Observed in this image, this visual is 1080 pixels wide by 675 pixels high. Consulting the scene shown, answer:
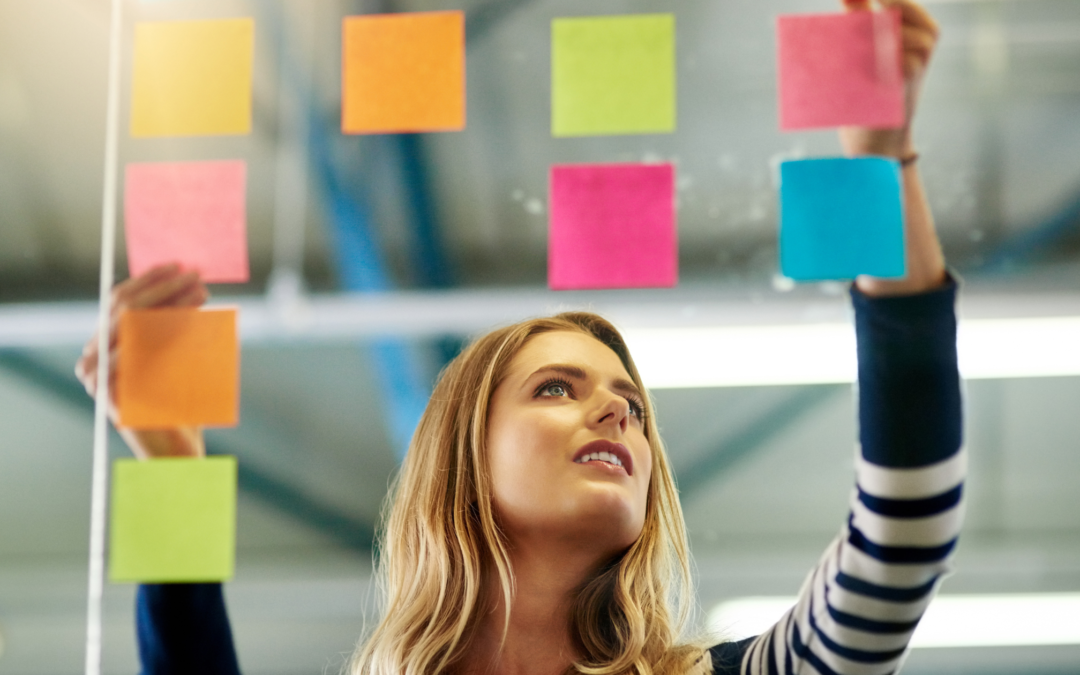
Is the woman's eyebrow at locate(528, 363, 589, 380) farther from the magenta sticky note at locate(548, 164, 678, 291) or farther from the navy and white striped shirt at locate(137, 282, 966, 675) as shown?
the navy and white striped shirt at locate(137, 282, 966, 675)

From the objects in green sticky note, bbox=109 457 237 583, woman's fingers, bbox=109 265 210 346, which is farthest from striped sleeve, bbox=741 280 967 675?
woman's fingers, bbox=109 265 210 346

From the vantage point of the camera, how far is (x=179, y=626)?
958 mm

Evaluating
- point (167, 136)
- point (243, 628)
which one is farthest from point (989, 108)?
point (243, 628)

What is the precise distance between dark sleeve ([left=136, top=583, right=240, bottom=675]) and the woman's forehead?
0.43 m

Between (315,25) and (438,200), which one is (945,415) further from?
(315,25)

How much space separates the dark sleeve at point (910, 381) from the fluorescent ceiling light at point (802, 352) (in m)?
0.21

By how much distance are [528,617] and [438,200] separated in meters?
0.50

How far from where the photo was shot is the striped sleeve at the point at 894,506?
0.75 m

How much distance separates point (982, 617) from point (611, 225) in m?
1.12

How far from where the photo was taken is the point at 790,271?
2.86ft

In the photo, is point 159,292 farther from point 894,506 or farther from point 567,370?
point 894,506

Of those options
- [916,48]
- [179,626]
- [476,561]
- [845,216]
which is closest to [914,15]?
[916,48]

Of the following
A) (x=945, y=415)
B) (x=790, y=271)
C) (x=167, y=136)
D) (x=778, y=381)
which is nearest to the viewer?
(x=945, y=415)

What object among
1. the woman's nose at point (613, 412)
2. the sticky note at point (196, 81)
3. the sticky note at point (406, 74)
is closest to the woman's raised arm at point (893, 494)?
the woman's nose at point (613, 412)
